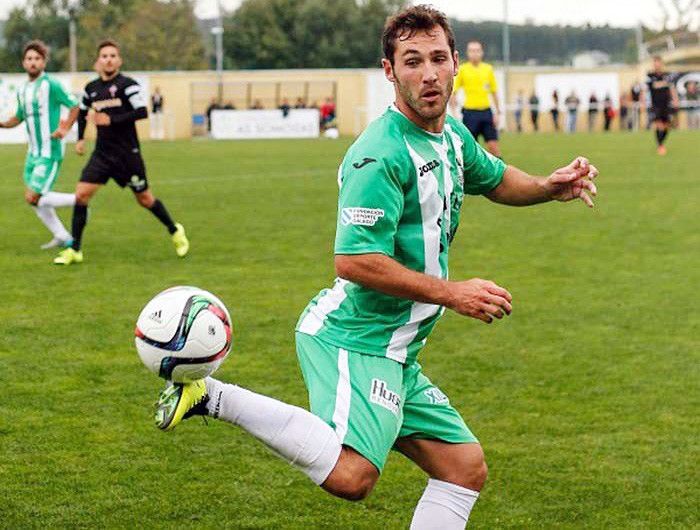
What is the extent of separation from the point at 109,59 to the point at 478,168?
26.1ft

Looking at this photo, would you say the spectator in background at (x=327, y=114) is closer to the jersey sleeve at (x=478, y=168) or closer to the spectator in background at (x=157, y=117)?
the spectator in background at (x=157, y=117)

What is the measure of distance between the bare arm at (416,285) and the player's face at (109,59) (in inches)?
334

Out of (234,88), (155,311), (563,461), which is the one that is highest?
(234,88)

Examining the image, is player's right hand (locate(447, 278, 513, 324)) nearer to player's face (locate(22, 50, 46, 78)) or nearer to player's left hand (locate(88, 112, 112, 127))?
player's left hand (locate(88, 112, 112, 127))

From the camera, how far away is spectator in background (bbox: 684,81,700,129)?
5644 cm

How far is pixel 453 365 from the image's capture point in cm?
795

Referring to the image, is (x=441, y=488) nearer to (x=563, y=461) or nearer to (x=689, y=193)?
(x=563, y=461)

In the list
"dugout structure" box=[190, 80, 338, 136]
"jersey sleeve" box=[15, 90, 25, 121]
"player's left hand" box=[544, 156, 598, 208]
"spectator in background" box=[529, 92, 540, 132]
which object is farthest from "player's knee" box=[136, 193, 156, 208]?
"dugout structure" box=[190, 80, 338, 136]

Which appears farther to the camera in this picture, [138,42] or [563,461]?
[138,42]

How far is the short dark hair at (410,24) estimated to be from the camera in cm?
410

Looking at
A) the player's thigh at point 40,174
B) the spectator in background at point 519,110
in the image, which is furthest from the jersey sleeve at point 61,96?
the spectator in background at point 519,110

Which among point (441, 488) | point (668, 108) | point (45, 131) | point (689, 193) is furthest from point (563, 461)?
point (668, 108)

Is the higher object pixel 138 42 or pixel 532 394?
pixel 138 42

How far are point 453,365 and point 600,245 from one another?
6.12 metres
